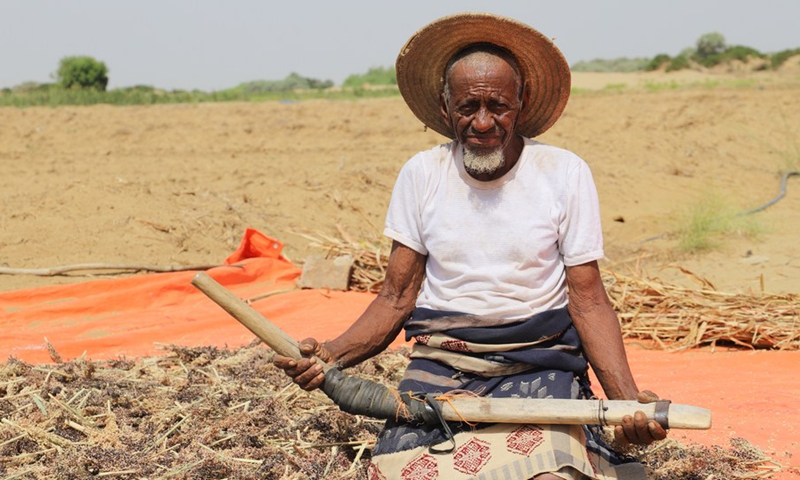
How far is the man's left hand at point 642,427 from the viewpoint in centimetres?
215

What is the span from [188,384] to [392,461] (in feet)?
4.51

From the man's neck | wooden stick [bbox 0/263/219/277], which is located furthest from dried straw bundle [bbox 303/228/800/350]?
wooden stick [bbox 0/263/219/277]

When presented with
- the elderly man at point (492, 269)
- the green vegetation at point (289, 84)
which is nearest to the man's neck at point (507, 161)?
the elderly man at point (492, 269)

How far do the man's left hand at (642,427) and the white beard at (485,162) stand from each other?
0.76 meters

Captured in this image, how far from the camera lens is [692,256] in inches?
311

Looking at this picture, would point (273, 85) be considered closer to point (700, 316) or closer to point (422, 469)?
point (700, 316)

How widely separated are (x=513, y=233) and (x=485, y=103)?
1.25ft

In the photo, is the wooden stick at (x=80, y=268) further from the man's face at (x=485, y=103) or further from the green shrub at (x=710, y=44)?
the green shrub at (x=710, y=44)

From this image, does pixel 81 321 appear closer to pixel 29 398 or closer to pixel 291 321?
pixel 291 321

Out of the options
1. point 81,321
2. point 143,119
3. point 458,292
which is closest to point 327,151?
point 143,119

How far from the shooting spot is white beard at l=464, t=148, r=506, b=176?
2.52 m

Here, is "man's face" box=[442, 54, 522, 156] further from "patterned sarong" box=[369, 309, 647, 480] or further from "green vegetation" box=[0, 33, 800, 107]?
"green vegetation" box=[0, 33, 800, 107]

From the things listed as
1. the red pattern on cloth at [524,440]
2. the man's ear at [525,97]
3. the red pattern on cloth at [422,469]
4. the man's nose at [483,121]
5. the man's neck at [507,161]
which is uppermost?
the man's ear at [525,97]

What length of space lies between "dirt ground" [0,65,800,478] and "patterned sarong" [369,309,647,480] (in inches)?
40.3
